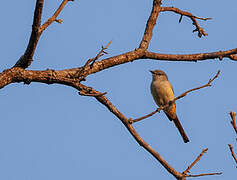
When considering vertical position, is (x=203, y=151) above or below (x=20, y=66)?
below

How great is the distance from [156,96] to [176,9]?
8.75 feet

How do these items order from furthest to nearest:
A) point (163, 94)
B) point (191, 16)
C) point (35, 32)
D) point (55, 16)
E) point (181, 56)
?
1. point (163, 94)
2. point (191, 16)
3. point (181, 56)
4. point (55, 16)
5. point (35, 32)

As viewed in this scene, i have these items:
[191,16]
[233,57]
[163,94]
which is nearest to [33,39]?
[233,57]

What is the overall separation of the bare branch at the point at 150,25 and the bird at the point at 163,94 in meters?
2.88

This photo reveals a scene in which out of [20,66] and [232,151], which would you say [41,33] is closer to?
[20,66]

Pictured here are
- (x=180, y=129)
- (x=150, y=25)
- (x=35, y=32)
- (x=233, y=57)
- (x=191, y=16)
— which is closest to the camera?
(x=35, y=32)

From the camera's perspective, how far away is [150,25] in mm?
5527

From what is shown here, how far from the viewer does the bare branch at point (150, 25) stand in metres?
5.21

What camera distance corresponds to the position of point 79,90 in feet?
14.6

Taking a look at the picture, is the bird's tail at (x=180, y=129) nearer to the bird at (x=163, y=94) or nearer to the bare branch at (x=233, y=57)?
the bird at (x=163, y=94)

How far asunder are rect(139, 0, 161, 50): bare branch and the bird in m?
2.88

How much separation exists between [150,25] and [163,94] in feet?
9.80

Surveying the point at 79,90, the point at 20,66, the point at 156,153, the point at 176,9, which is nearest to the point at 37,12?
the point at 20,66

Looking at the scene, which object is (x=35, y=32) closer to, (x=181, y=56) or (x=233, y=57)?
(x=181, y=56)
